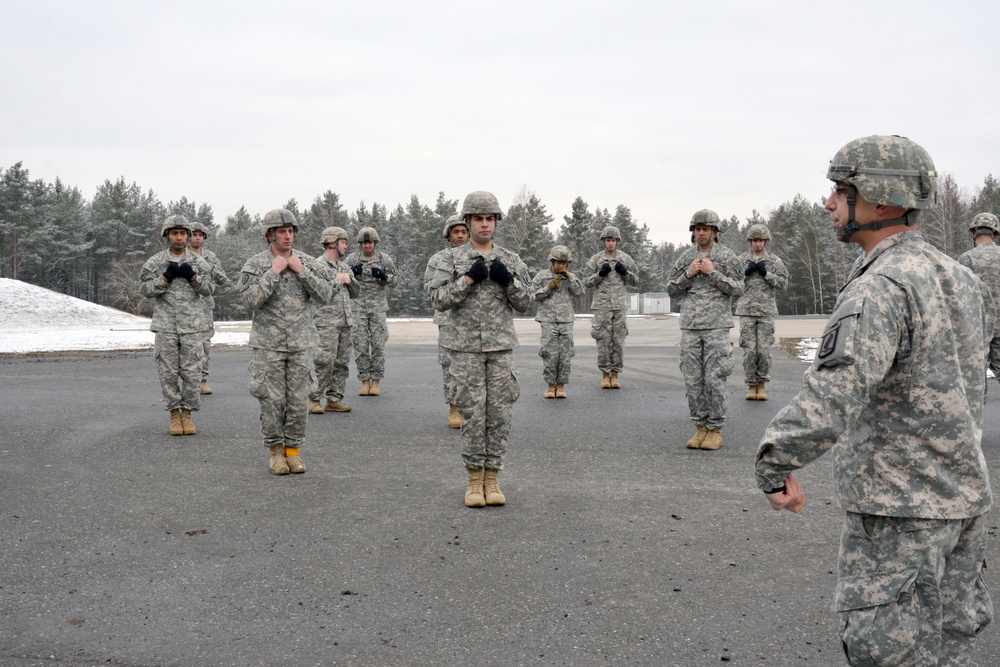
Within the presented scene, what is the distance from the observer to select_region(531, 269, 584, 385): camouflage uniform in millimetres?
12727

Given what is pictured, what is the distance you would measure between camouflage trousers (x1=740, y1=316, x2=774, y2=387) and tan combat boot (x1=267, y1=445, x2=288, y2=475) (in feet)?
24.4

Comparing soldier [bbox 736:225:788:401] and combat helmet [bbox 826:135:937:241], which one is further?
soldier [bbox 736:225:788:401]

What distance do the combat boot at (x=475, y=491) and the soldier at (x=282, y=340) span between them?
1.92m

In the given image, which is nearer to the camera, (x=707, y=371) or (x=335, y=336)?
(x=707, y=371)

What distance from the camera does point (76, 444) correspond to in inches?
351

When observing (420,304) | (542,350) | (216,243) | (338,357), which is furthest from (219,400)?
(216,243)

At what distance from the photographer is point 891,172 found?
279 cm

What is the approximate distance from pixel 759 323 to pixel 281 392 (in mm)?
7674

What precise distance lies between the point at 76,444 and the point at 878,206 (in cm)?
868

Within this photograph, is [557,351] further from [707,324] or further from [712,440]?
[712,440]

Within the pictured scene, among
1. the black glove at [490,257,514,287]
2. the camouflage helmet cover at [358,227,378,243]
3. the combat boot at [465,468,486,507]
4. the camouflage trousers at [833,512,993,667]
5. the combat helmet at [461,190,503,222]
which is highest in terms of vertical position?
the camouflage helmet cover at [358,227,378,243]

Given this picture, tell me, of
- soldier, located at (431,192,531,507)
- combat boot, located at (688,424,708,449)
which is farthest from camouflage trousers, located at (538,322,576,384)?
soldier, located at (431,192,531,507)

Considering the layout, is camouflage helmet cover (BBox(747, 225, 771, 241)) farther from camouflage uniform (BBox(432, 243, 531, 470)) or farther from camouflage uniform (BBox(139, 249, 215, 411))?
camouflage uniform (BBox(139, 249, 215, 411))

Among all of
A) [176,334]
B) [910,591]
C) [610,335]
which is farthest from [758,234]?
Answer: [910,591]
